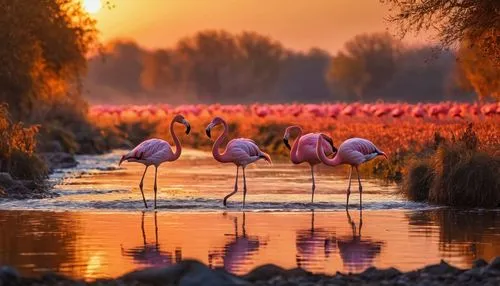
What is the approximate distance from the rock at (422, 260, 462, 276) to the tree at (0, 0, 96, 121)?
23.9 meters

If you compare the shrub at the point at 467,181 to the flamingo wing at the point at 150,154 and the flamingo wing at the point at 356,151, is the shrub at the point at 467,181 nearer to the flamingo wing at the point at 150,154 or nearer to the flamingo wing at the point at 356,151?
the flamingo wing at the point at 356,151

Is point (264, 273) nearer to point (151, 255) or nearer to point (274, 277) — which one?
point (274, 277)

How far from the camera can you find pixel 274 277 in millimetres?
12562

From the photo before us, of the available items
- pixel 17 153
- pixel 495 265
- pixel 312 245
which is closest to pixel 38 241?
pixel 312 245

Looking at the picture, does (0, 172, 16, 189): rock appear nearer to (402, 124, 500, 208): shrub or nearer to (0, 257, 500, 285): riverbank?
(402, 124, 500, 208): shrub

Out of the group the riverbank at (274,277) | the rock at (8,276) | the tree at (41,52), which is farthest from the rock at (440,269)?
the tree at (41,52)

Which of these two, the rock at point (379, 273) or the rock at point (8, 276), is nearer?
the rock at point (8, 276)

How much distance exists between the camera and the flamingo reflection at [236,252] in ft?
46.2

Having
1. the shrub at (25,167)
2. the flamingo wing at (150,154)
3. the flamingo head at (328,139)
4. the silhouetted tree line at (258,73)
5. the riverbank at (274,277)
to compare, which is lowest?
the riverbank at (274,277)

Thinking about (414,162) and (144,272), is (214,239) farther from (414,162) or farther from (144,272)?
(414,162)

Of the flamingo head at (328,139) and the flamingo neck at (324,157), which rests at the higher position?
the flamingo head at (328,139)

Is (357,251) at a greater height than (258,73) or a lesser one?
lesser

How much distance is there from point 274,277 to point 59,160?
26.3m

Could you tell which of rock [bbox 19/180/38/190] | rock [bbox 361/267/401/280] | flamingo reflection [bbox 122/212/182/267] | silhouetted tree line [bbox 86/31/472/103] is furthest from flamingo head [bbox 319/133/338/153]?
silhouetted tree line [bbox 86/31/472/103]
